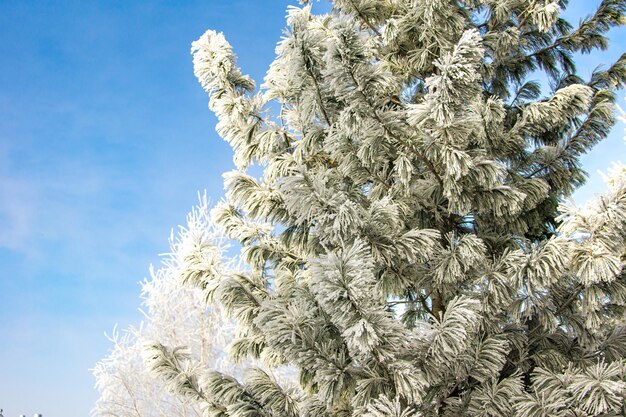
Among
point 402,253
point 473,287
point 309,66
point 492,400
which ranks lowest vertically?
point 492,400

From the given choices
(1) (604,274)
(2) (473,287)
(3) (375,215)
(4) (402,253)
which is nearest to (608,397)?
(1) (604,274)

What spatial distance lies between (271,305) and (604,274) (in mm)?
2261

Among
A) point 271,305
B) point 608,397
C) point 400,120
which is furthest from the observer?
point 400,120

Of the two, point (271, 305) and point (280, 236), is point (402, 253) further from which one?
point (280, 236)

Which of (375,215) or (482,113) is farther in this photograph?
(482,113)

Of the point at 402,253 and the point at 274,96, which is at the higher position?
the point at 274,96

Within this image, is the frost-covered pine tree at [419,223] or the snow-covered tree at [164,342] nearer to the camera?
the frost-covered pine tree at [419,223]

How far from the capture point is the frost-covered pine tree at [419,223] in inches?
151

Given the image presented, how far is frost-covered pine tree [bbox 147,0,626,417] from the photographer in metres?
3.82

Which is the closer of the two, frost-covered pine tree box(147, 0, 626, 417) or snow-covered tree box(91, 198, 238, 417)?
frost-covered pine tree box(147, 0, 626, 417)

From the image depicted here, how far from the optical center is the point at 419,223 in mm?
5230

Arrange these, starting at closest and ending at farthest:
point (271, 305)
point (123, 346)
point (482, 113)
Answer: point (271, 305) < point (482, 113) < point (123, 346)

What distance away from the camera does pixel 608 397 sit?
3.81 m

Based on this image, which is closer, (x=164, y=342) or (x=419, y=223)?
(x=419, y=223)
